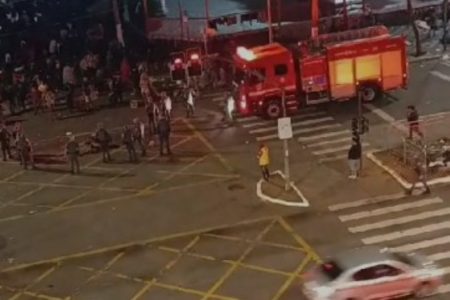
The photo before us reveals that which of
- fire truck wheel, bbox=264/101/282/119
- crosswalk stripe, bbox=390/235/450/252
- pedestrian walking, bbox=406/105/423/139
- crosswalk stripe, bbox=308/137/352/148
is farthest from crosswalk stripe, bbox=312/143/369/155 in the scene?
crosswalk stripe, bbox=390/235/450/252

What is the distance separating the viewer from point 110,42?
4466 centimetres

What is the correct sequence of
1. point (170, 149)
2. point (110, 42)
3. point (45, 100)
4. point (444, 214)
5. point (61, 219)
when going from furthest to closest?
point (110, 42), point (45, 100), point (170, 149), point (61, 219), point (444, 214)

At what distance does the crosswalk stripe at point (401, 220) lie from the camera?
26.1 m

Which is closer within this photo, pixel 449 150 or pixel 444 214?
pixel 444 214

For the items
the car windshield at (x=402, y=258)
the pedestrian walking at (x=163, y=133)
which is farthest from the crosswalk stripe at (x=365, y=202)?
the pedestrian walking at (x=163, y=133)

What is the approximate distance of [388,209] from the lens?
27141mm

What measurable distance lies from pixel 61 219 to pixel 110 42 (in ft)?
58.1

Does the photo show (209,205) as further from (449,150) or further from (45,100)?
(45,100)

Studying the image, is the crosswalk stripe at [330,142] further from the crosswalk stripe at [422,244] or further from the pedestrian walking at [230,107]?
the crosswalk stripe at [422,244]

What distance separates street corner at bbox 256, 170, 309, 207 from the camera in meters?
28.1

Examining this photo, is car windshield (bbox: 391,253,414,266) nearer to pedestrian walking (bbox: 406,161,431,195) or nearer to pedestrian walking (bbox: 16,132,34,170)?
pedestrian walking (bbox: 406,161,431,195)

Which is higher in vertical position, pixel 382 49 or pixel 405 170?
pixel 382 49

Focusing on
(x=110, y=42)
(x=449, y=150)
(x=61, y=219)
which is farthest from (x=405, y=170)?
(x=110, y=42)

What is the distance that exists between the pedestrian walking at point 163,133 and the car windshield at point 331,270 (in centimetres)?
1115
